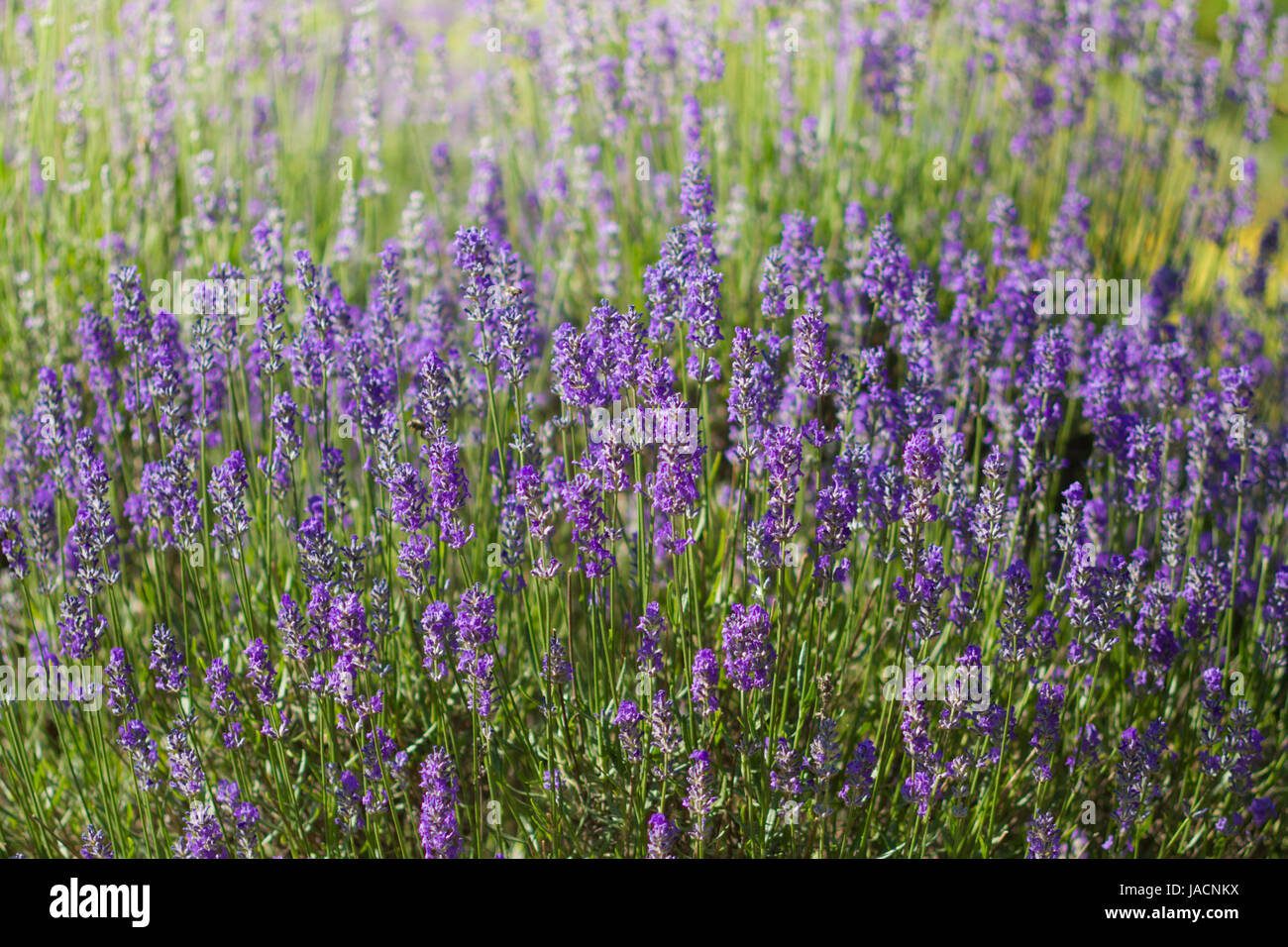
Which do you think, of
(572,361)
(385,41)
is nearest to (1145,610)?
(572,361)

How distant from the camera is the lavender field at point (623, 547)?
6.80 ft

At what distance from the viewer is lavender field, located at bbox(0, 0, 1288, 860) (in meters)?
2.07

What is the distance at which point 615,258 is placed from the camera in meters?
3.85

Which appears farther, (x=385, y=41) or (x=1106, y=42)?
(x=385, y=41)

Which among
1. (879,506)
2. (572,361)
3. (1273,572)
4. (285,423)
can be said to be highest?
(572,361)

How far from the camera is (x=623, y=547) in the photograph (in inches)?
125
